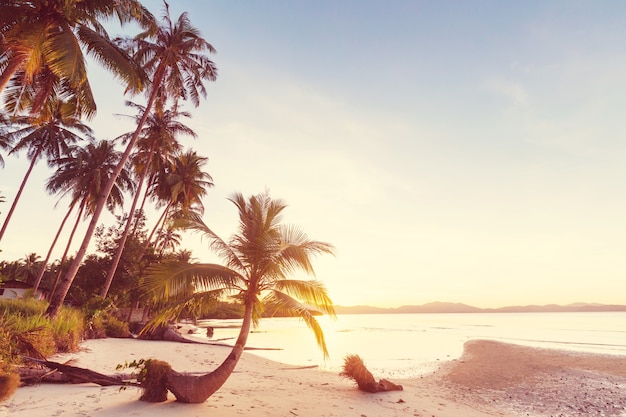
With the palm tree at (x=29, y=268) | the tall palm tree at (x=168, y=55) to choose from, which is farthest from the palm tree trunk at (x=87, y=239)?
the palm tree at (x=29, y=268)

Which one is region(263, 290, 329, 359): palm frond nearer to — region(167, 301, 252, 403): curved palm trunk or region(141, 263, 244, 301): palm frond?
region(141, 263, 244, 301): palm frond

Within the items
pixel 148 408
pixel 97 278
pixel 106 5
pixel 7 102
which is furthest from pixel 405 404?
pixel 97 278

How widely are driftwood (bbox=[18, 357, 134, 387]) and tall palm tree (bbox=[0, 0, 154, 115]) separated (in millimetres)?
8336

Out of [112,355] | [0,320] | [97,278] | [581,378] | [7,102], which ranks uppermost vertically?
[7,102]

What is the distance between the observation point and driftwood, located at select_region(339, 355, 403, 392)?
11.6m

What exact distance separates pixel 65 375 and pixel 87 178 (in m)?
27.7

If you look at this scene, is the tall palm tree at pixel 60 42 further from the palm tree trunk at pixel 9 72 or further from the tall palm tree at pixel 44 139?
the tall palm tree at pixel 44 139

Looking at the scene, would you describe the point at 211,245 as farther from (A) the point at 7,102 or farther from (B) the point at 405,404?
(A) the point at 7,102

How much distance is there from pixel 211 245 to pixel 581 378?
61.8 feet

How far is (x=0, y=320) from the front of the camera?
367 inches

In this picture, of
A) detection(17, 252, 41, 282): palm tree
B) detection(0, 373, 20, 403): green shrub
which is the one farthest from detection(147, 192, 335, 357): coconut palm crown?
detection(17, 252, 41, 282): palm tree

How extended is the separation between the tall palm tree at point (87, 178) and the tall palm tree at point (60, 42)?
754 inches

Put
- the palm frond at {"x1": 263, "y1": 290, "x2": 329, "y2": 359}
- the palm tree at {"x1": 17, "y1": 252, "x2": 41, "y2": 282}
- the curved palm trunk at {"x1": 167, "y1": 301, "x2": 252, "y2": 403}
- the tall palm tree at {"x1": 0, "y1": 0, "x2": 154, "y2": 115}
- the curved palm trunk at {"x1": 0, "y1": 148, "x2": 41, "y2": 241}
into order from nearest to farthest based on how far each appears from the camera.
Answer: the curved palm trunk at {"x1": 167, "y1": 301, "x2": 252, "y2": 403} → the palm frond at {"x1": 263, "y1": 290, "x2": 329, "y2": 359} → the tall palm tree at {"x1": 0, "y1": 0, "x2": 154, "y2": 115} → the curved palm trunk at {"x1": 0, "y1": 148, "x2": 41, "y2": 241} → the palm tree at {"x1": 17, "y1": 252, "x2": 41, "y2": 282}

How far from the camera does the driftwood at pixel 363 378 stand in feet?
37.9
